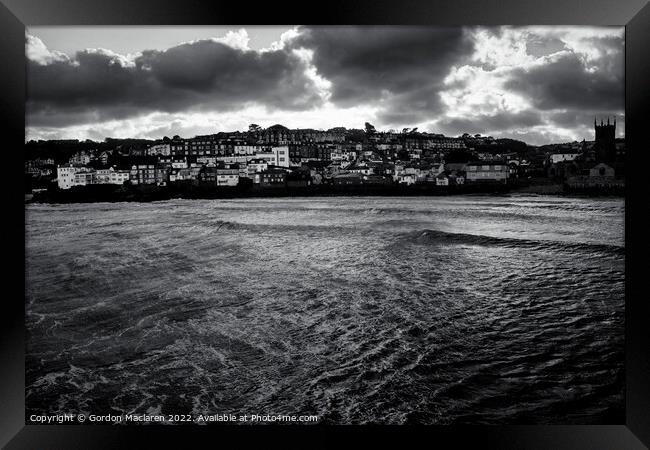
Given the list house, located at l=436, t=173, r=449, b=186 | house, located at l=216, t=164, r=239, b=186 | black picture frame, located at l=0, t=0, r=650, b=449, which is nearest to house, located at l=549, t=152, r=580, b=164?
house, located at l=436, t=173, r=449, b=186

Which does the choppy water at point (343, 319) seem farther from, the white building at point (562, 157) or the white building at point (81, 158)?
the white building at point (81, 158)

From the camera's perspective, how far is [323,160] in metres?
4.19

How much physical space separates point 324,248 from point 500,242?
2250 millimetres

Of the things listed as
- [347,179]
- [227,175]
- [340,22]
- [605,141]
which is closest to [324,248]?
[347,179]

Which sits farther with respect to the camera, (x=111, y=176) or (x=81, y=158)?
(x=111, y=176)

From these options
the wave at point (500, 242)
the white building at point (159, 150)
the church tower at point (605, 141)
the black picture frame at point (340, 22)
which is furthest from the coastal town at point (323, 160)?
the black picture frame at point (340, 22)

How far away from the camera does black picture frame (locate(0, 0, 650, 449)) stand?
74.0 inches

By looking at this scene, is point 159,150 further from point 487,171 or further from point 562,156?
point 562,156

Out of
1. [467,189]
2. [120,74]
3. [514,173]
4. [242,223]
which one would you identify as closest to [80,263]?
[120,74]

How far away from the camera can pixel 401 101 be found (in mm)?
3928

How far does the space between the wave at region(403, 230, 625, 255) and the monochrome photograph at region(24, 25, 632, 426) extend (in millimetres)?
36

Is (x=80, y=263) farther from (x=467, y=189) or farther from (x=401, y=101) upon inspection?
(x=467, y=189)

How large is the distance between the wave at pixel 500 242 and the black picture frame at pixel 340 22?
2.72 m
